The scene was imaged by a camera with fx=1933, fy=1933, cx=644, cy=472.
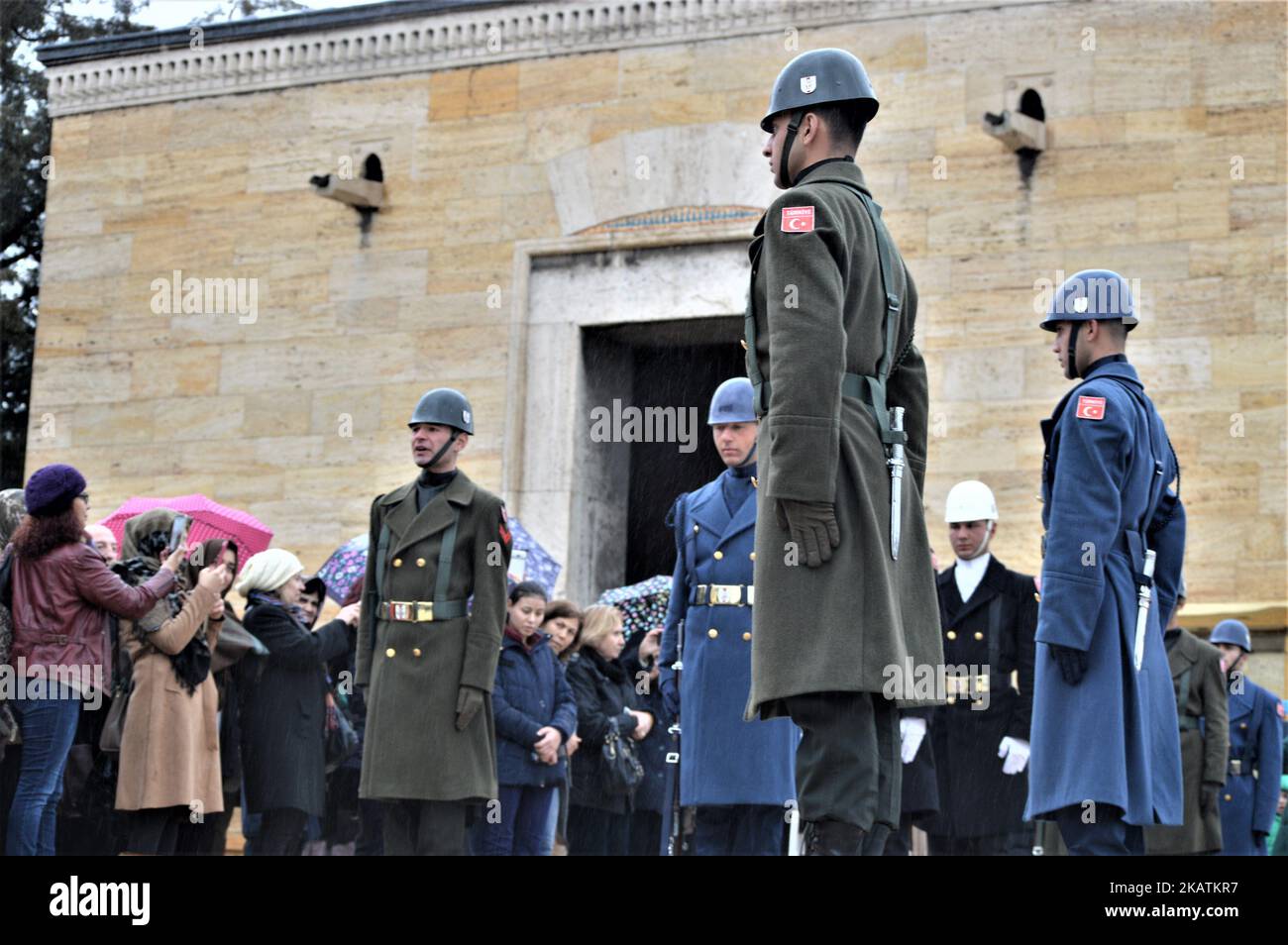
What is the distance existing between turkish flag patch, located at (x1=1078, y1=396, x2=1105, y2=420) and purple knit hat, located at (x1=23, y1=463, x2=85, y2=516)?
15.0ft

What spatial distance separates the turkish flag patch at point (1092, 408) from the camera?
694 cm

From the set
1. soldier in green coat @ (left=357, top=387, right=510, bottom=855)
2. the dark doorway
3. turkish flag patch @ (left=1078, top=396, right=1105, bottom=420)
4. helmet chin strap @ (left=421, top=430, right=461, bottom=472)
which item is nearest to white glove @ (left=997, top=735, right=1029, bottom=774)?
soldier in green coat @ (left=357, top=387, right=510, bottom=855)

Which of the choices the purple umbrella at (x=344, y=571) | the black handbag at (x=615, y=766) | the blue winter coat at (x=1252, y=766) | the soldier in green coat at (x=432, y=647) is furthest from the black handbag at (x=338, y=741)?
the blue winter coat at (x=1252, y=766)

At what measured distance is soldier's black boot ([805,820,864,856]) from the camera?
5.37 m

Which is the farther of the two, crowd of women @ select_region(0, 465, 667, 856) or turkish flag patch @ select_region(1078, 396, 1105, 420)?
crowd of women @ select_region(0, 465, 667, 856)

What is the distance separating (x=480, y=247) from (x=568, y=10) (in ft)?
7.05

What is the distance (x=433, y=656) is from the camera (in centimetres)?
884

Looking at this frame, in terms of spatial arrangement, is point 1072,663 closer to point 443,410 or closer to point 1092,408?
point 1092,408

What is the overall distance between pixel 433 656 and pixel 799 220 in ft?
12.5

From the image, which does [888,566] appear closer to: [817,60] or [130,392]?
[817,60]

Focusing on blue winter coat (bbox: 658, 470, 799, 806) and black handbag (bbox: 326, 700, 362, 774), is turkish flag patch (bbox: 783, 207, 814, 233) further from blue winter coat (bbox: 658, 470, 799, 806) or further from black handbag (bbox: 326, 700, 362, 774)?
black handbag (bbox: 326, 700, 362, 774)

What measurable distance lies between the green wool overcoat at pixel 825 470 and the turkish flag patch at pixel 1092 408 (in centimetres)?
130

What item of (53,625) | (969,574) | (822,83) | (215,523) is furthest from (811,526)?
(215,523)

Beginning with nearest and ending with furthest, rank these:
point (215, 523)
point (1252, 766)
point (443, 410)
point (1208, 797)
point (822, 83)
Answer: point (822, 83) → point (443, 410) → point (1208, 797) → point (215, 523) → point (1252, 766)
